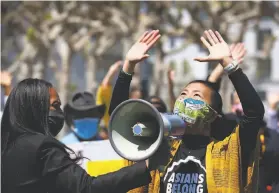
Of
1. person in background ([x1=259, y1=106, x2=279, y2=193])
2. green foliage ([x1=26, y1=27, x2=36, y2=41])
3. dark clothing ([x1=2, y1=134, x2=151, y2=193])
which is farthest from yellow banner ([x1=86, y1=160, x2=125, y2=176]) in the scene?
green foliage ([x1=26, y1=27, x2=36, y2=41])

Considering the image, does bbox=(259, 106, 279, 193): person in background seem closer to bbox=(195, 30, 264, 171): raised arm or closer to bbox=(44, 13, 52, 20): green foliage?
bbox=(195, 30, 264, 171): raised arm

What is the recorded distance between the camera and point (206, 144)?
11.7ft

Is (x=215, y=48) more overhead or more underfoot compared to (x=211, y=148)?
more overhead

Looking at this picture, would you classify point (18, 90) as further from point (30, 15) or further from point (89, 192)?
point (30, 15)

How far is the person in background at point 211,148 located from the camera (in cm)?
336

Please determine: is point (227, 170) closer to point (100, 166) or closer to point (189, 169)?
point (189, 169)

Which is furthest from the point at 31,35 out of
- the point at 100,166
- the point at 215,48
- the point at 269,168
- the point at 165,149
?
the point at 165,149

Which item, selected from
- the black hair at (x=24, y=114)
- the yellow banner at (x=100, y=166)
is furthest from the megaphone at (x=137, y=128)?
the yellow banner at (x=100, y=166)

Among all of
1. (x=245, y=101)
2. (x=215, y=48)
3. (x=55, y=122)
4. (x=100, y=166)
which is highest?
(x=215, y=48)

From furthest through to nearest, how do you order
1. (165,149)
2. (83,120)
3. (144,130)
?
(83,120)
(144,130)
(165,149)

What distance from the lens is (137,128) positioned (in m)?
3.04

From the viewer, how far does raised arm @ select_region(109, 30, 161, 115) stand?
3.61 m

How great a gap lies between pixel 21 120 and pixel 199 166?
915mm

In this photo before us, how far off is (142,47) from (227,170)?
0.78m
